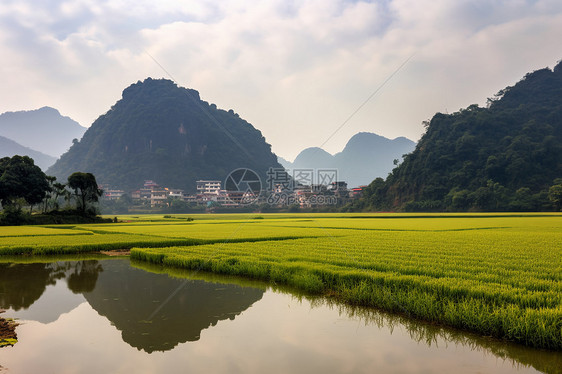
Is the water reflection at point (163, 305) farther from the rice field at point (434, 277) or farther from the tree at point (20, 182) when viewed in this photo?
the tree at point (20, 182)

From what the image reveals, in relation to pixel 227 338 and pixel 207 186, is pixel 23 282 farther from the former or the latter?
pixel 207 186

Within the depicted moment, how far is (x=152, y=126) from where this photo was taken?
620 ft

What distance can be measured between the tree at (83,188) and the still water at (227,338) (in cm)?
4648

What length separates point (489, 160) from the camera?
281ft

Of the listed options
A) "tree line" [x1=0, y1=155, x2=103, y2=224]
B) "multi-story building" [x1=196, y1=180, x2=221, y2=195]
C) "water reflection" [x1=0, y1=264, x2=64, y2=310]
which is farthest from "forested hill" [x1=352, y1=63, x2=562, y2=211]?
"water reflection" [x1=0, y1=264, x2=64, y2=310]

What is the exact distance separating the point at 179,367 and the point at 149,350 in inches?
40.0

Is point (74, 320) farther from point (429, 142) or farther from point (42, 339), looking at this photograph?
point (429, 142)

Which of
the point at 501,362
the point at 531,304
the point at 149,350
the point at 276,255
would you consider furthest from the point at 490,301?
the point at 276,255

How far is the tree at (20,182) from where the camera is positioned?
47.8 metres

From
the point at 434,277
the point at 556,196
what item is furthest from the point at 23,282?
the point at 556,196

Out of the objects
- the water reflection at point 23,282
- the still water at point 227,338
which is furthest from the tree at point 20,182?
the still water at point 227,338

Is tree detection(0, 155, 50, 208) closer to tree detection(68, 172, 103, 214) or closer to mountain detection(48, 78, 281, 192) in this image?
tree detection(68, 172, 103, 214)

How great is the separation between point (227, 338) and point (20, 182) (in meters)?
54.7

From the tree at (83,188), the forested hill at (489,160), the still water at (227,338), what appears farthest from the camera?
the forested hill at (489,160)
